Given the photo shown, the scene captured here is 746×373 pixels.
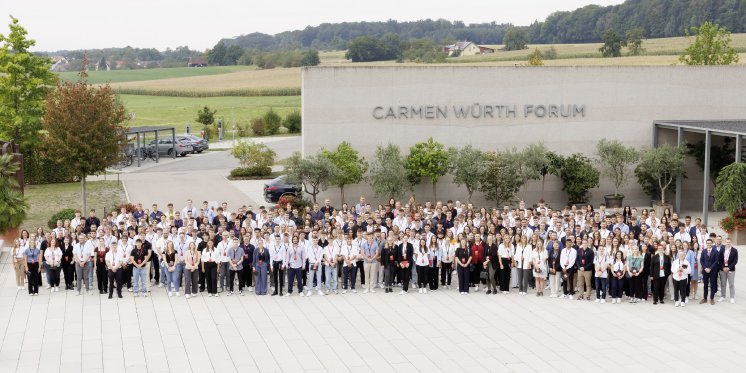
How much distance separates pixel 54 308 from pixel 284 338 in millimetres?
5617

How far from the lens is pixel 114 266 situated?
21.0 meters

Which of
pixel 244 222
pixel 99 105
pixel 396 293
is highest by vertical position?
pixel 99 105

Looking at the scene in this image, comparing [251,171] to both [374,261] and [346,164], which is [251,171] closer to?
[346,164]

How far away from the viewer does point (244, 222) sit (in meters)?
23.3

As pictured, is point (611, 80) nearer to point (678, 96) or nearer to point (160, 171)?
point (678, 96)

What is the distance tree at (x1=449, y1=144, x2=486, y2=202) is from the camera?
33125 mm

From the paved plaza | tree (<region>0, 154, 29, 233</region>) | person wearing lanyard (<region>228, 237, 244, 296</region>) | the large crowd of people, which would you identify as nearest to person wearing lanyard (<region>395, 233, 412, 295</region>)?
the large crowd of people

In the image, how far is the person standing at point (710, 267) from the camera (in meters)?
20.7

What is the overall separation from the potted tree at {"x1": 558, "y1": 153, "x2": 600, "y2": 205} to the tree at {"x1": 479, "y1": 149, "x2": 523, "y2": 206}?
1.87 metres

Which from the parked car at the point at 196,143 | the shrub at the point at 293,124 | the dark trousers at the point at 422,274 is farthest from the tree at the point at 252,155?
the shrub at the point at 293,124

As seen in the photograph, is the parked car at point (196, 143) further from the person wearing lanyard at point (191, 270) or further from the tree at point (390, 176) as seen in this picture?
the person wearing lanyard at point (191, 270)

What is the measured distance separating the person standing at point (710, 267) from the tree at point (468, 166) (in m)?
12.9

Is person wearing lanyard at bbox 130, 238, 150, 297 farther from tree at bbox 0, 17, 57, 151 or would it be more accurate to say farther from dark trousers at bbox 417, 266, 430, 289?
tree at bbox 0, 17, 57, 151

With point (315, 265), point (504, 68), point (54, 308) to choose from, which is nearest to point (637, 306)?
point (315, 265)
